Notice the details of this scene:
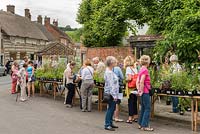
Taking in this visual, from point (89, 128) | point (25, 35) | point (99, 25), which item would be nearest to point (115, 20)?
point (99, 25)

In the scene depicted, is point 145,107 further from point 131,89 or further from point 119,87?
point 131,89

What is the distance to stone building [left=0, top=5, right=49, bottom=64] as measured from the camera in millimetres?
59316

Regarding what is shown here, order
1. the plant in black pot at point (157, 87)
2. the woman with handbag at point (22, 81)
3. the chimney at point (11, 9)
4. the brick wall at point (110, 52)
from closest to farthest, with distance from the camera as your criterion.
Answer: the plant in black pot at point (157, 87)
the woman with handbag at point (22, 81)
the brick wall at point (110, 52)
the chimney at point (11, 9)

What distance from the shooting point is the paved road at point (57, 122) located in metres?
10.8

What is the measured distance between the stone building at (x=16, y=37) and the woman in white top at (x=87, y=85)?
148 feet

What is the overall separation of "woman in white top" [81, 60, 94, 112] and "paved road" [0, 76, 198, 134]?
351 millimetres

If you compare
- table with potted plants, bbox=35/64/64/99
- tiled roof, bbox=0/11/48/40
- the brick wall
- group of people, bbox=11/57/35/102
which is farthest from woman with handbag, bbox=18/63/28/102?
tiled roof, bbox=0/11/48/40

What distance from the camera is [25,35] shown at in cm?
6556

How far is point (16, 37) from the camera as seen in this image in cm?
6222

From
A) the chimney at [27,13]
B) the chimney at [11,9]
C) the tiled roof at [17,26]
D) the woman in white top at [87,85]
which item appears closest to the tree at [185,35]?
the woman in white top at [87,85]

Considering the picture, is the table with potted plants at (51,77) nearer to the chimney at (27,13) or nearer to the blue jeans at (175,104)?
the blue jeans at (175,104)

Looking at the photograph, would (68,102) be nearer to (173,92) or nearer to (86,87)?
(86,87)

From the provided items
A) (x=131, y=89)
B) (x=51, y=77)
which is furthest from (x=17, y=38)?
(x=131, y=89)

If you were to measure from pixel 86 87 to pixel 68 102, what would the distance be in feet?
5.54
